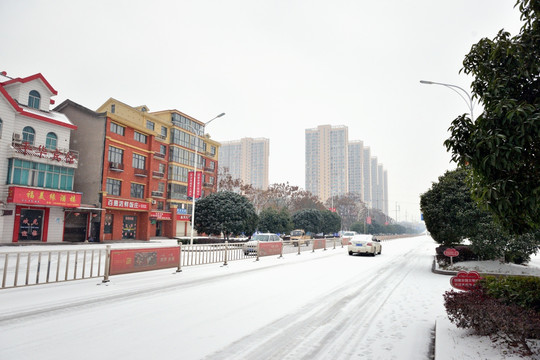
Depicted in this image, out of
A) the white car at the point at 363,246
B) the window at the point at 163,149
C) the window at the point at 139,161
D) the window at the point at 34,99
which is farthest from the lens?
the window at the point at 163,149

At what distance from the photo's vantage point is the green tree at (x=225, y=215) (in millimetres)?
31391

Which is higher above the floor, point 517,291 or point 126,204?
point 126,204

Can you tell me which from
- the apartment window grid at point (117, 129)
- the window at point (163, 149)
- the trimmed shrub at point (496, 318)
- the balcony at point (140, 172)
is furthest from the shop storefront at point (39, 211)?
the trimmed shrub at point (496, 318)

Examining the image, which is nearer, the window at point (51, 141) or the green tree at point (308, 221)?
the window at point (51, 141)

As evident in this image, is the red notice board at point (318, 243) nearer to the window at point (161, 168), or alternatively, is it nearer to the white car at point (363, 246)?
the white car at point (363, 246)

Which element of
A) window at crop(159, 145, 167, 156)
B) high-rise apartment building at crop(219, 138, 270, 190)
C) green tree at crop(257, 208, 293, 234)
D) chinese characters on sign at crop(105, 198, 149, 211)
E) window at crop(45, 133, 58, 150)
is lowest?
green tree at crop(257, 208, 293, 234)

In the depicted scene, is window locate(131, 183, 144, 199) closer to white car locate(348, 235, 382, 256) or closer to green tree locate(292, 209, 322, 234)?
green tree locate(292, 209, 322, 234)

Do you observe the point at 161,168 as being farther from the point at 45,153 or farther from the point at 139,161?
the point at 45,153

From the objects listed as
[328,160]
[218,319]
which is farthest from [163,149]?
[328,160]

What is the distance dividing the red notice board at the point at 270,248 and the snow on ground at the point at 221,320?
937cm

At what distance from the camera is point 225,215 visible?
103ft

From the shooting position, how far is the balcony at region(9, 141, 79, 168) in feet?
94.8

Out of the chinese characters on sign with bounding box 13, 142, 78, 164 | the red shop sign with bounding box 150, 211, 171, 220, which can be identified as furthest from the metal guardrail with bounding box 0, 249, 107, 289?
the red shop sign with bounding box 150, 211, 171, 220

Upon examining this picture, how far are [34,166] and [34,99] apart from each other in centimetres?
683
